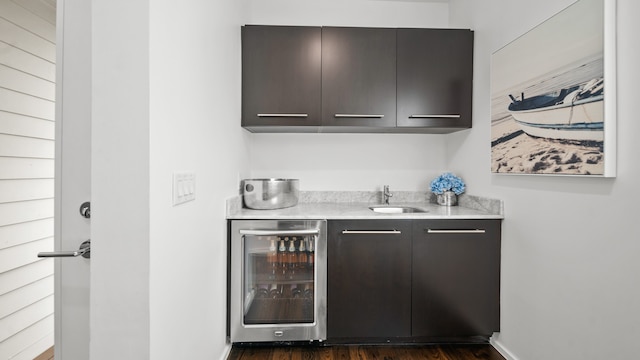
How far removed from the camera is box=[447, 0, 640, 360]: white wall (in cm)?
123

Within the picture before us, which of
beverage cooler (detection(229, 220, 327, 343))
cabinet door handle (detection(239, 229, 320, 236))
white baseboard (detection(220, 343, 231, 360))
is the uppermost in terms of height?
cabinet door handle (detection(239, 229, 320, 236))

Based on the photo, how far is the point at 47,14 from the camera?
6.04ft

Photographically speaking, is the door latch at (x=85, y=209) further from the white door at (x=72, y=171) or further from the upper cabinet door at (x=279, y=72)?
the upper cabinet door at (x=279, y=72)

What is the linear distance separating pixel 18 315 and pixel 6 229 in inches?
19.4

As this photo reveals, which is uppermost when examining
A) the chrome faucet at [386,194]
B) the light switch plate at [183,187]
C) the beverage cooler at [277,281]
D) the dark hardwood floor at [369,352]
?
the light switch plate at [183,187]

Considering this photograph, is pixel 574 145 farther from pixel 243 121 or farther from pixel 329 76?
pixel 243 121

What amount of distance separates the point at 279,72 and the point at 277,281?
4.75 feet

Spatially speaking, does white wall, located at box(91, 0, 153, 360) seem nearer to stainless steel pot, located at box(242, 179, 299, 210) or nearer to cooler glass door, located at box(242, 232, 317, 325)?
cooler glass door, located at box(242, 232, 317, 325)

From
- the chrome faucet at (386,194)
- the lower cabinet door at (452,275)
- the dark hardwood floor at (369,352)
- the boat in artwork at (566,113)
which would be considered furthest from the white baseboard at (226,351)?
the boat in artwork at (566,113)

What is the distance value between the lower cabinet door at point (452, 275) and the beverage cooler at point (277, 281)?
2.04 ft

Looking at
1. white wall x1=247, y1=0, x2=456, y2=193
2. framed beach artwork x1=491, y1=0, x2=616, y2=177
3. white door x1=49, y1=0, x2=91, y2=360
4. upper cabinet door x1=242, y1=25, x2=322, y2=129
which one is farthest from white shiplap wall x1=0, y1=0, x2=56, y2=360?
framed beach artwork x1=491, y1=0, x2=616, y2=177

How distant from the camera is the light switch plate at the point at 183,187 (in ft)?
3.79

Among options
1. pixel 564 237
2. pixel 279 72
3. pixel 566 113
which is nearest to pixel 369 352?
pixel 564 237

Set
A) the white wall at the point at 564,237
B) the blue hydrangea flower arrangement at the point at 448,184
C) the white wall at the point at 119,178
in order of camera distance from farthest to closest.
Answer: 1. the blue hydrangea flower arrangement at the point at 448,184
2. the white wall at the point at 564,237
3. the white wall at the point at 119,178
